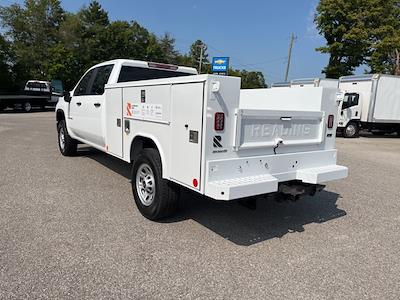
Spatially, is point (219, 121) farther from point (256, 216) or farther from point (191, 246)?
point (256, 216)

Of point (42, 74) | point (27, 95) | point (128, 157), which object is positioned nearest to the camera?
point (128, 157)

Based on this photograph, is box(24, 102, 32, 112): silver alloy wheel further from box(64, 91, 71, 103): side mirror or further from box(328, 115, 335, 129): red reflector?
box(328, 115, 335, 129): red reflector

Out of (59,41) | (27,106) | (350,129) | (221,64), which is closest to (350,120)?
(350,129)

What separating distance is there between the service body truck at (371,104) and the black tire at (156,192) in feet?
48.7

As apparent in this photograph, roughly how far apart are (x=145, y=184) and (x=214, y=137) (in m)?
1.57

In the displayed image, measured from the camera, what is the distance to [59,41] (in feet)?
148

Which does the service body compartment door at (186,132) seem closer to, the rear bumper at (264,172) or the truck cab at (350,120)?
the rear bumper at (264,172)

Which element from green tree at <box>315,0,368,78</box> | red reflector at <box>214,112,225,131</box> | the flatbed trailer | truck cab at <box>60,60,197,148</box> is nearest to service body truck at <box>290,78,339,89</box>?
green tree at <box>315,0,368,78</box>

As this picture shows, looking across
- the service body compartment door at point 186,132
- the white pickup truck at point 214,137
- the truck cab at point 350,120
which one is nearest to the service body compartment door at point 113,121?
the white pickup truck at point 214,137

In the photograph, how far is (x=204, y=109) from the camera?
3391 millimetres

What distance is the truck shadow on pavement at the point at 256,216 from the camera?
4.21 metres

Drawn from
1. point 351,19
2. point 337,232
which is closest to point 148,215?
point 337,232

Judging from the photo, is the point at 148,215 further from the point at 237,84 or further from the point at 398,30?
the point at 398,30

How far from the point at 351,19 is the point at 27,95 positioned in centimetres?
2670
